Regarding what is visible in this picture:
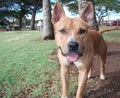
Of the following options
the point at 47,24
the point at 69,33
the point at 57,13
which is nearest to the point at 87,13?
the point at 57,13

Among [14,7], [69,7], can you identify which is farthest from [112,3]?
[14,7]

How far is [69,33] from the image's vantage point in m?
4.67

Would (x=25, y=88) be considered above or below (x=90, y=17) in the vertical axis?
below

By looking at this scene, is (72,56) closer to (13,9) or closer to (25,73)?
(25,73)

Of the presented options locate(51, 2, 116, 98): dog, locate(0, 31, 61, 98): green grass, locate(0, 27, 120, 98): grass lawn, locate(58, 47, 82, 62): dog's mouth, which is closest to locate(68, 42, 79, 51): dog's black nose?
locate(51, 2, 116, 98): dog

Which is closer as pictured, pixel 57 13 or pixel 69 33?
pixel 69 33

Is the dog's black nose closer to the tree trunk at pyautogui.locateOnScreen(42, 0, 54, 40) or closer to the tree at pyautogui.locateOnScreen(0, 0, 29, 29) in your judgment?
the tree trunk at pyautogui.locateOnScreen(42, 0, 54, 40)

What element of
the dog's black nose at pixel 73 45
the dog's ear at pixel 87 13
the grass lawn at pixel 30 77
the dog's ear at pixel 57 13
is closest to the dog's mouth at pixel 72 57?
the dog's black nose at pixel 73 45

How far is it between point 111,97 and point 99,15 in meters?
46.5

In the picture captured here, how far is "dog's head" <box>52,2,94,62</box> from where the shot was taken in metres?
4.52

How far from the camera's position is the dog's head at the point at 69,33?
4523 mm

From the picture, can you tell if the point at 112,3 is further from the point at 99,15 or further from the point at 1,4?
the point at 1,4

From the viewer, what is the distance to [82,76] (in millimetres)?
5074

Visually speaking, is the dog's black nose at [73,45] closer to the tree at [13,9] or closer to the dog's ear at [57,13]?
the dog's ear at [57,13]
